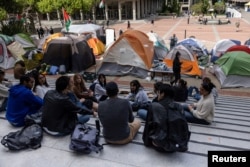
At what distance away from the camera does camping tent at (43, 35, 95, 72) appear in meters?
13.5

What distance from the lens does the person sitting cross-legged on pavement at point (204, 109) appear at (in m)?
5.05

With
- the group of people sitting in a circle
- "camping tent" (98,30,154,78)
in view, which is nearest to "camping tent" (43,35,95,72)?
"camping tent" (98,30,154,78)

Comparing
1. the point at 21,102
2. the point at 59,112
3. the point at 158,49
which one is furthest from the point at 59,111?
the point at 158,49

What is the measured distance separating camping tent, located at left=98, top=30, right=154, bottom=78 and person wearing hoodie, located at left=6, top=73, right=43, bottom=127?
8658 millimetres

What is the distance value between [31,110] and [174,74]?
26.7ft

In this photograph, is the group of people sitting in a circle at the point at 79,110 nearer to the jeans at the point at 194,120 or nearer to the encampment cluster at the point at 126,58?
the jeans at the point at 194,120

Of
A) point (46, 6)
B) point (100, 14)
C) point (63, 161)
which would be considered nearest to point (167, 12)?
point (100, 14)

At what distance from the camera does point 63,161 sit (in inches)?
147

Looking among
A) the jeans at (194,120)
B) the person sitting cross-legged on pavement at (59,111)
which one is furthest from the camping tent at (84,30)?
the person sitting cross-legged on pavement at (59,111)

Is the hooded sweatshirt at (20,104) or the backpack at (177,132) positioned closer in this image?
the backpack at (177,132)

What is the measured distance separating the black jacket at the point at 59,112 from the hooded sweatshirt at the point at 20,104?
1.59ft

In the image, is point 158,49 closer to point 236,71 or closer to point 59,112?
point 236,71

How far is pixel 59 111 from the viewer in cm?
427

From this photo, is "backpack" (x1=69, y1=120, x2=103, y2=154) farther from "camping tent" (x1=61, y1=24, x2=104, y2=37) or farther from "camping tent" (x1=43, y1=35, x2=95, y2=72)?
"camping tent" (x1=61, y1=24, x2=104, y2=37)
